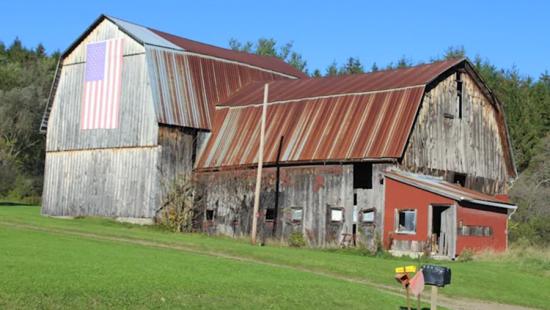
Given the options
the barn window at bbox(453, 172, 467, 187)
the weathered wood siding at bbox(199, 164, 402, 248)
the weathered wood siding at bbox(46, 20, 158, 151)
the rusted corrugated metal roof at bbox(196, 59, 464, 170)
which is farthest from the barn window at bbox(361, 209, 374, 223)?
the weathered wood siding at bbox(46, 20, 158, 151)

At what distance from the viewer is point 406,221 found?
35156 mm

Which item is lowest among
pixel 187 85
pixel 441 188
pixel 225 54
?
pixel 441 188

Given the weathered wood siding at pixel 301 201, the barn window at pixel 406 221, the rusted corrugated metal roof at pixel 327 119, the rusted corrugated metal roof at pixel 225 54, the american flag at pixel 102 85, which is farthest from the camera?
the rusted corrugated metal roof at pixel 225 54

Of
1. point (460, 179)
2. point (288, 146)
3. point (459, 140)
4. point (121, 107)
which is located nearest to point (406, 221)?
point (460, 179)

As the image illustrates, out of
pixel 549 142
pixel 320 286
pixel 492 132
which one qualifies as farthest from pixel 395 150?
pixel 549 142

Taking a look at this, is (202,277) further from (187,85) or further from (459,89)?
(187,85)

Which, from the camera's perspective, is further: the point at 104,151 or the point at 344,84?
the point at 104,151

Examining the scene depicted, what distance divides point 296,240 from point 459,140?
10.4 meters

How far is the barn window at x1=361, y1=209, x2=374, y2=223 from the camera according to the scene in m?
36.1

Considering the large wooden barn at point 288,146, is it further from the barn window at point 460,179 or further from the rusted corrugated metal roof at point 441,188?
the barn window at point 460,179

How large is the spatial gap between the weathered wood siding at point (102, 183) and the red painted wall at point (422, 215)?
1336cm

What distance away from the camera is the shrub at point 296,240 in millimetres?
37825

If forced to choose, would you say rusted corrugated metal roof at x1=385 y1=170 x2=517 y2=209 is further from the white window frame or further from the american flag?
the american flag

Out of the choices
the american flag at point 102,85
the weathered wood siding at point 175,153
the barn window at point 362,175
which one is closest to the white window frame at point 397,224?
the barn window at point 362,175
